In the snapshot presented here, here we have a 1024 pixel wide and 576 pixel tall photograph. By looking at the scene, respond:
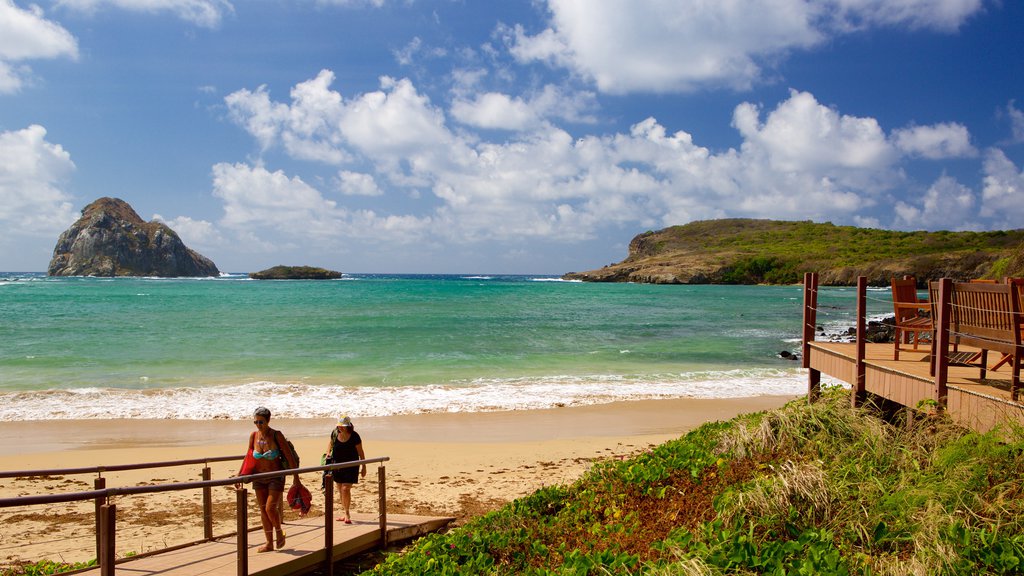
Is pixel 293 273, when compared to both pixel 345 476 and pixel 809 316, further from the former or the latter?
pixel 809 316

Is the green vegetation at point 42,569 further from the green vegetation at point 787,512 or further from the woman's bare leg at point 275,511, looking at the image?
the green vegetation at point 787,512

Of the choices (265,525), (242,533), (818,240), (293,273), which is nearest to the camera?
(242,533)

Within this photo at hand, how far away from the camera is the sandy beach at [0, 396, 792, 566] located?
27.1ft

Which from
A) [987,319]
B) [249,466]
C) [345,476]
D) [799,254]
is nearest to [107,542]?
[249,466]

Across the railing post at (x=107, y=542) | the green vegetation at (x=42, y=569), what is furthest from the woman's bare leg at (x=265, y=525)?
the railing post at (x=107, y=542)

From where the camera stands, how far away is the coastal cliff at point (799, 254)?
294 feet

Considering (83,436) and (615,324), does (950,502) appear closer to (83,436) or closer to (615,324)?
(83,436)

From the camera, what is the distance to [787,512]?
4758 mm

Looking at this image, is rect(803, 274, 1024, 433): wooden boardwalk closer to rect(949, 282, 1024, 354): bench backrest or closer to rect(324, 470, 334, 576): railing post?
rect(949, 282, 1024, 354): bench backrest

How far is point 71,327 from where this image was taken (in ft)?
117

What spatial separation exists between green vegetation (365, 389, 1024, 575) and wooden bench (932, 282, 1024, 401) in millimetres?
845

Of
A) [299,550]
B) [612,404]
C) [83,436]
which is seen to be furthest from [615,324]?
[299,550]

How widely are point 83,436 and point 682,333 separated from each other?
29.9 metres

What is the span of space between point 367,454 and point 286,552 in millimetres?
5915
